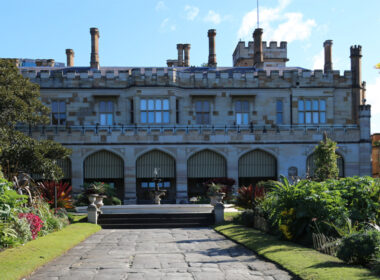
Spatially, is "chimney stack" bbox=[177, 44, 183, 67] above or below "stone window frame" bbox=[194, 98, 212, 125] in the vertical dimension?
above

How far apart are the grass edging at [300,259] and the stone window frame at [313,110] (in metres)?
20.7

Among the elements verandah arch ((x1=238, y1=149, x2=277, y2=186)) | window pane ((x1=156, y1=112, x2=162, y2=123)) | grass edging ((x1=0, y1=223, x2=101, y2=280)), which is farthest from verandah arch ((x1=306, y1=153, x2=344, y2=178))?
grass edging ((x1=0, y1=223, x2=101, y2=280))

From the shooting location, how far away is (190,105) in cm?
3506

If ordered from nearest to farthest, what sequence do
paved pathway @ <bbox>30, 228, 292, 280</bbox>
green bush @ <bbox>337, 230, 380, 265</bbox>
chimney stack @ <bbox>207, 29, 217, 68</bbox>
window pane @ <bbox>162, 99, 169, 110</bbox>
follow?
paved pathway @ <bbox>30, 228, 292, 280</bbox>, green bush @ <bbox>337, 230, 380, 265</bbox>, window pane @ <bbox>162, 99, 169, 110</bbox>, chimney stack @ <bbox>207, 29, 217, 68</bbox>

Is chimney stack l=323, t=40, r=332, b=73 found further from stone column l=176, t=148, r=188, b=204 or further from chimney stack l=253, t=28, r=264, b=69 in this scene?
stone column l=176, t=148, r=188, b=204

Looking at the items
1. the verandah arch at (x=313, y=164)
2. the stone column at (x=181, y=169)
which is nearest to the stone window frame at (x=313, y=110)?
the verandah arch at (x=313, y=164)

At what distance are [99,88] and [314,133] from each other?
47.3 feet

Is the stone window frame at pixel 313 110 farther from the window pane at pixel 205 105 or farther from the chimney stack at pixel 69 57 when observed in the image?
the chimney stack at pixel 69 57

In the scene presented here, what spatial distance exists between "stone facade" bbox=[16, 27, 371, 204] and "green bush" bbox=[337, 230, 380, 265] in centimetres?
2114

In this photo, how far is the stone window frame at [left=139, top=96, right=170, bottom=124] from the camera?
34.0 metres

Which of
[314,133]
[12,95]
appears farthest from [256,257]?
[314,133]

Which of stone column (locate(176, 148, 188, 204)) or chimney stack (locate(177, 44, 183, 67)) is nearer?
stone column (locate(176, 148, 188, 204))

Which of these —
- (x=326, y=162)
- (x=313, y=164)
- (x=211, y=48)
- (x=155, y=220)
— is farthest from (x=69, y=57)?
(x=326, y=162)

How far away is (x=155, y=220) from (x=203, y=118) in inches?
564
